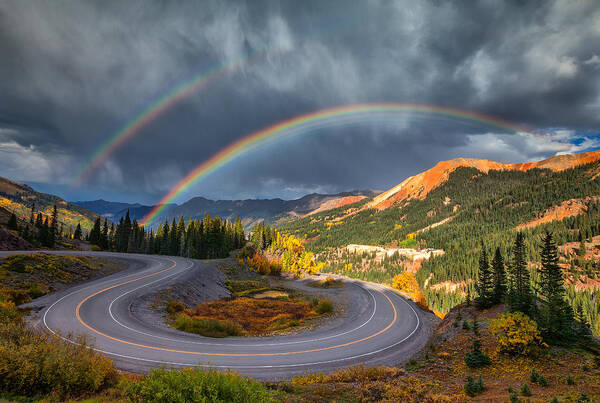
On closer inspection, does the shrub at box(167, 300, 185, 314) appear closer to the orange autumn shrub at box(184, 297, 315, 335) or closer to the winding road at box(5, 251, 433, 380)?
the orange autumn shrub at box(184, 297, 315, 335)

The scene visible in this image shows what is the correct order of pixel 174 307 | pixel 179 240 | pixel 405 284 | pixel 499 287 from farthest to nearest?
1. pixel 179 240
2. pixel 405 284
3. pixel 174 307
4. pixel 499 287

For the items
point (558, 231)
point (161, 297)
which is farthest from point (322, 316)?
point (558, 231)

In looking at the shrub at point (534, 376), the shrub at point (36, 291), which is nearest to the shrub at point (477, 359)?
the shrub at point (534, 376)

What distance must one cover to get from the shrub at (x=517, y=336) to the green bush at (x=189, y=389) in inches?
888

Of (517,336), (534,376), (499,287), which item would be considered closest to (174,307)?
(534,376)

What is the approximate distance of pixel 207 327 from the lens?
29000 mm

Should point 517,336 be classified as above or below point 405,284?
above

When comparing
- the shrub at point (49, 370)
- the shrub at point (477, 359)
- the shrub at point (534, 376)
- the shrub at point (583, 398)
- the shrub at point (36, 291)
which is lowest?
the shrub at point (477, 359)

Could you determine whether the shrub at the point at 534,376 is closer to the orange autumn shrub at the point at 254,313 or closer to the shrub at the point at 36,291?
the orange autumn shrub at the point at 254,313

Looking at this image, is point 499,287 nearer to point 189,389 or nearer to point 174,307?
point 189,389

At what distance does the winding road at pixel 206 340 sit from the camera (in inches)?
789

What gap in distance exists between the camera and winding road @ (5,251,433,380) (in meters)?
20.0

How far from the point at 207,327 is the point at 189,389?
77.6ft

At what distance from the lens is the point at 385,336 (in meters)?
33.8
